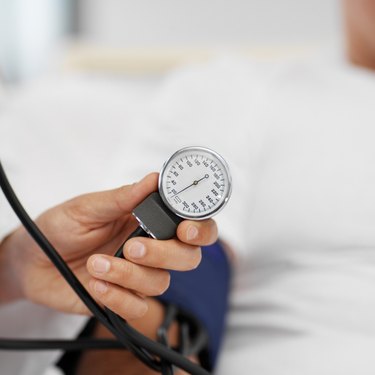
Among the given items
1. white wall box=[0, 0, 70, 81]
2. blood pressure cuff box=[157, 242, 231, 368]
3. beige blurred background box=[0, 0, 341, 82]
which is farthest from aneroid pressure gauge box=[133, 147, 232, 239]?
white wall box=[0, 0, 70, 81]

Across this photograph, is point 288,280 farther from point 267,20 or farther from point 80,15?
point 80,15

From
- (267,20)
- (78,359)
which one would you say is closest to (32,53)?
(267,20)

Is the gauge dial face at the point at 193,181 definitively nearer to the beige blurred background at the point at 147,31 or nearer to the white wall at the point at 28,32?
the beige blurred background at the point at 147,31

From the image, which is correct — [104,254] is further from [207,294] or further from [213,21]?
[213,21]

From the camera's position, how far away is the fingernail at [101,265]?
0.41 metres

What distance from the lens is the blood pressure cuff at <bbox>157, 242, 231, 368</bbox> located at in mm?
598

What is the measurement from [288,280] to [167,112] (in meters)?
0.28

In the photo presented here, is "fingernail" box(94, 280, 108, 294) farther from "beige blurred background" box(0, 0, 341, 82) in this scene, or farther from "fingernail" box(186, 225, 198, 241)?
"beige blurred background" box(0, 0, 341, 82)

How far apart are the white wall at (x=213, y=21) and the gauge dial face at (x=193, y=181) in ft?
5.56

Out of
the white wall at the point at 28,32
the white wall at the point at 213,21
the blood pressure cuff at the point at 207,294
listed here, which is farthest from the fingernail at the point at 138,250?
the white wall at the point at 28,32

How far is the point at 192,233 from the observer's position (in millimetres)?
413

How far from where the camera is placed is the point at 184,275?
0.60m

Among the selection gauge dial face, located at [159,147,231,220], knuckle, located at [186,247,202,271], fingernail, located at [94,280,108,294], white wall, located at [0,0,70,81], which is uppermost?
gauge dial face, located at [159,147,231,220]

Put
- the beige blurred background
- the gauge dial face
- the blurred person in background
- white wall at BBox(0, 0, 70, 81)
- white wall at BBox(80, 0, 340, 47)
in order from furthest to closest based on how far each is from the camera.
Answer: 1. white wall at BBox(0, 0, 70, 81)
2. white wall at BBox(80, 0, 340, 47)
3. the beige blurred background
4. the blurred person in background
5. the gauge dial face
